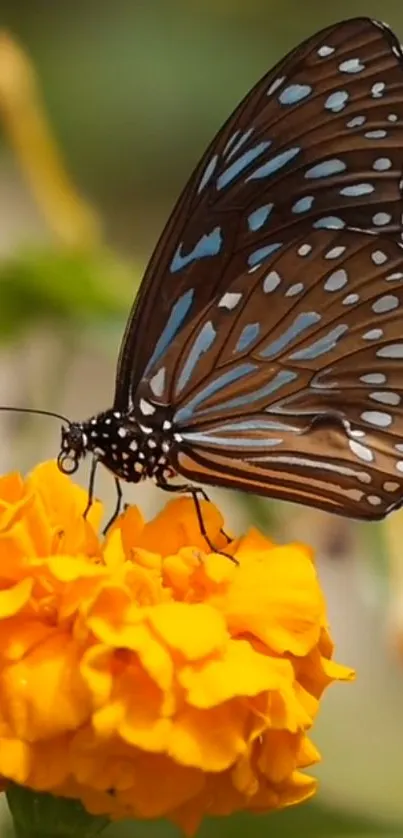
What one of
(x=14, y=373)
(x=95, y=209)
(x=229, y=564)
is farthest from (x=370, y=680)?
(x=229, y=564)

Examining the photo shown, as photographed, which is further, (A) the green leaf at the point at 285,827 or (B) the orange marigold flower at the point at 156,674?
(A) the green leaf at the point at 285,827

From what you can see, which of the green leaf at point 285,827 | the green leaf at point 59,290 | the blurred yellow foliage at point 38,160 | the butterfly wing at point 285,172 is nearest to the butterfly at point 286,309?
the butterfly wing at point 285,172

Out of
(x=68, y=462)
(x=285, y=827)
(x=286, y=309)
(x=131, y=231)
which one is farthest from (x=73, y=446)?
(x=131, y=231)

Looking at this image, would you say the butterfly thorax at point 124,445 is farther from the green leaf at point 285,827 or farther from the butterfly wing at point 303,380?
the green leaf at point 285,827

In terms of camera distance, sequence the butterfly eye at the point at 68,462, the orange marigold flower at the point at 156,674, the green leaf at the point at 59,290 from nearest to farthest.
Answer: the orange marigold flower at the point at 156,674
the butterfly eye at the point at 68,462
the green leaf at the point at 59,290

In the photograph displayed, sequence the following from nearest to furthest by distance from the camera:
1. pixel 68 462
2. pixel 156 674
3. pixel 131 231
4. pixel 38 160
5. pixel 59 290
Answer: pixel 156 674
pixel 68 462
pixel 59 290
pixel 38 160
pixel 131 231

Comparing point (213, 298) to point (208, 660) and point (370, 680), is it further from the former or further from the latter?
point (370, 680)

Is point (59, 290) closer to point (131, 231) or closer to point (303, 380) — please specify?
point (303, 380)
